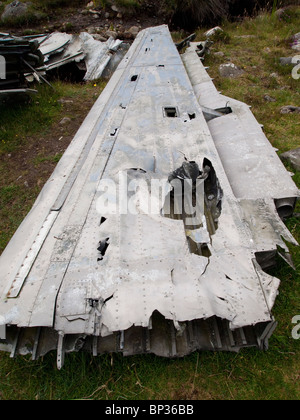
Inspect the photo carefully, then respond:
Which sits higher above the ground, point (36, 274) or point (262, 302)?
point (36, 274)

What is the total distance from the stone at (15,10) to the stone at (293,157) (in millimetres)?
14317

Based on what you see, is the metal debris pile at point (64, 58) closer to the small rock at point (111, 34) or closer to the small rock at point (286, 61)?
the small rock at point (111, 34)

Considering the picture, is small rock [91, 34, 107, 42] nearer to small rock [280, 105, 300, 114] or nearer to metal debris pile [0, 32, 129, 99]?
metal debris pile [0, 32, 129, 99]

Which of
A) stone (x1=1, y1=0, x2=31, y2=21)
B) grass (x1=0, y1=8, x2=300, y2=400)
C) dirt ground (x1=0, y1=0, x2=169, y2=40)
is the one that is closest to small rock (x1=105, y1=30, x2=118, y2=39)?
dirt ground (x1=0, y1=0, x2=169, y2=40)

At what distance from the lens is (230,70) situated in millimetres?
9367

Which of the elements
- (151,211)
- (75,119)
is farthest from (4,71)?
(151,211)

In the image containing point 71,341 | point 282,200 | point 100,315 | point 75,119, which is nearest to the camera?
point 100,315

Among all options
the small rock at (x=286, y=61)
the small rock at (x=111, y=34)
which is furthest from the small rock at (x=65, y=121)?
the small rock at (x=286, y=61)

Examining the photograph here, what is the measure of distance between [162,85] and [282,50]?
608 cm

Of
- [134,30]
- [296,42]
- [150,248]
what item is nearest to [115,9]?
[134,30]

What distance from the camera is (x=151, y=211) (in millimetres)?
3730

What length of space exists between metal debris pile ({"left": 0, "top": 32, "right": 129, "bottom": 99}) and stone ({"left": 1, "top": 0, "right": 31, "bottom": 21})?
183 inches

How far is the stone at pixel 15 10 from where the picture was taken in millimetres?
13992

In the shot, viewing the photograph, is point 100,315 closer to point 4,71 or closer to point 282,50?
point 4,71
